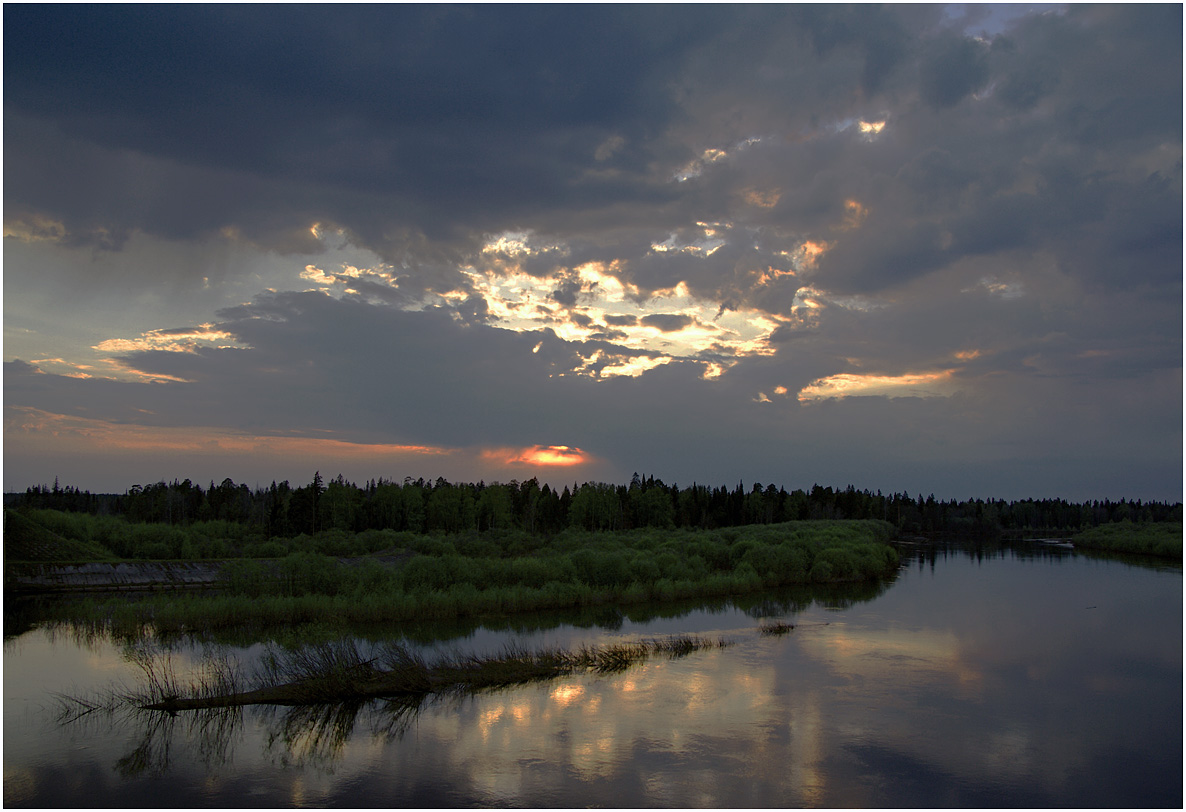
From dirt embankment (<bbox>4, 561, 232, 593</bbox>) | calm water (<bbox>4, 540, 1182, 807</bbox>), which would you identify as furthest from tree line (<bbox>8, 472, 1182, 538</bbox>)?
calm water (<bbox>4, 540, 1182, 807</bbox>)

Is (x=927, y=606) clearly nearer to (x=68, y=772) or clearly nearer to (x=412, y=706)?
(x=412, y=706)

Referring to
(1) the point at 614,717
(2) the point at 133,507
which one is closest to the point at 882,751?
(1) the point at 614,717

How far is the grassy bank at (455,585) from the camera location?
1142 inches

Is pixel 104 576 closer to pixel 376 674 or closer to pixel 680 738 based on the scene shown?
pixel 376 674

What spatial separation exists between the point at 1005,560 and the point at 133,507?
359 feet

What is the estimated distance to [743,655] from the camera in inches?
980

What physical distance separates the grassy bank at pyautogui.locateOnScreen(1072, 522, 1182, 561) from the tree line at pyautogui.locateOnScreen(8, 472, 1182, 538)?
122 feet

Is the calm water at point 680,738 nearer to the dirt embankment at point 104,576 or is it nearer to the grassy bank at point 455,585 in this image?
the grassy bank at point 455,585

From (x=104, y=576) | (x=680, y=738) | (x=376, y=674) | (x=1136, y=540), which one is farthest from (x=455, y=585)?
(x=1136, y=540)

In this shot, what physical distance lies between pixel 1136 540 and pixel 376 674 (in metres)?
87.4

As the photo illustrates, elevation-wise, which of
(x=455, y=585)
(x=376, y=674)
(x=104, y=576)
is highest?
(x=455, y=585)

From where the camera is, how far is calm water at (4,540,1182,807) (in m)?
13.8

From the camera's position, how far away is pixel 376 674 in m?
19.5

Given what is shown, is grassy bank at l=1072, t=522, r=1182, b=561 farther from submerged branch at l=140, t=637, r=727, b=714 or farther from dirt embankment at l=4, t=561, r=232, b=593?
dirt embankment at l=4, t=561, r=232, b=593
